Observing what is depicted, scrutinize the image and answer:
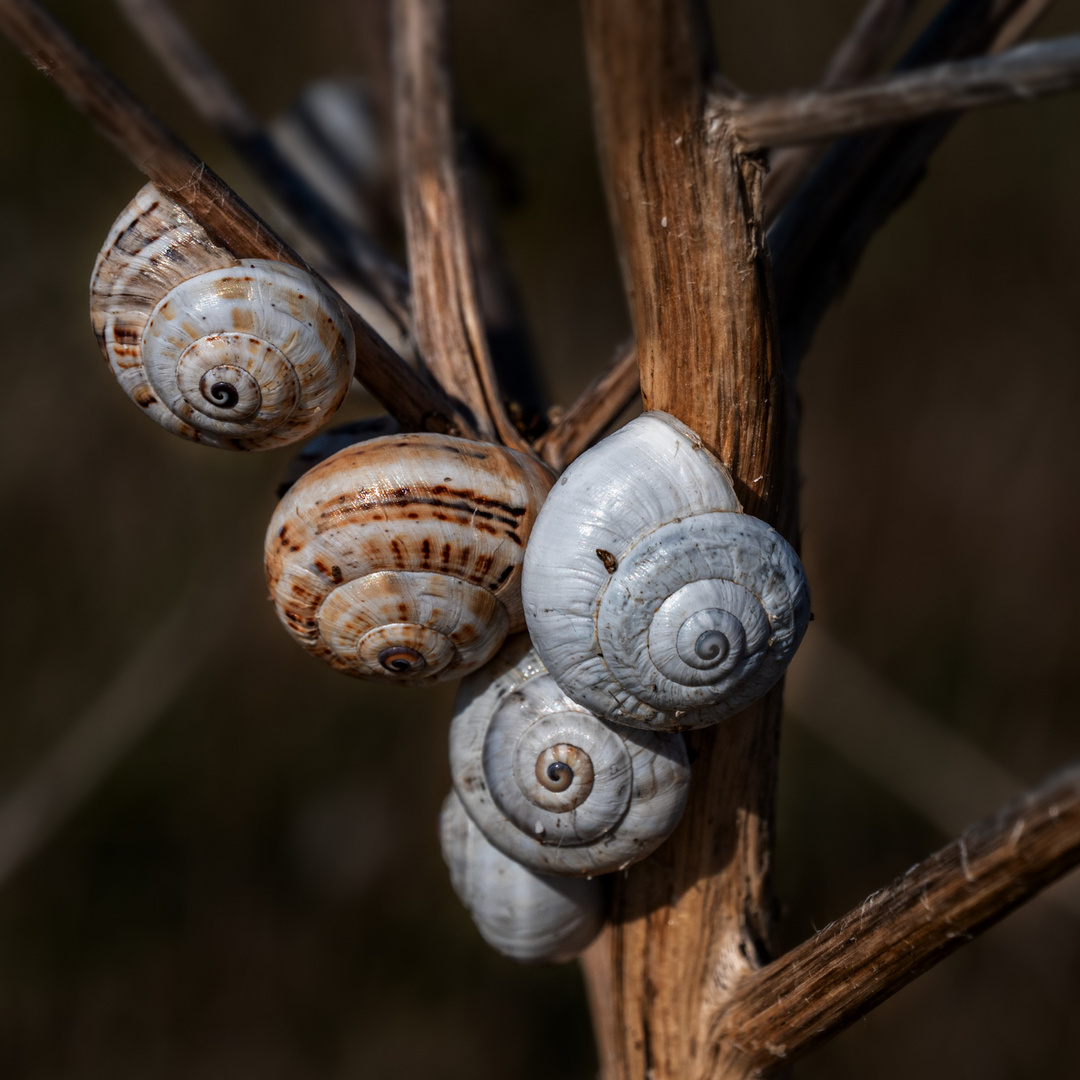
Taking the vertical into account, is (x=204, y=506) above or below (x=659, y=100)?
above

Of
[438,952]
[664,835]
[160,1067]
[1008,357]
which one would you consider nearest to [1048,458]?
[1008,357]

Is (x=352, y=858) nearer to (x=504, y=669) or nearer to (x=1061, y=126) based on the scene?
(x=504, y=669)

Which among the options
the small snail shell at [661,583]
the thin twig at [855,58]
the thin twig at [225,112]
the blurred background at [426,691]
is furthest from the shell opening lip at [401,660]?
the blurred background at [426,691]

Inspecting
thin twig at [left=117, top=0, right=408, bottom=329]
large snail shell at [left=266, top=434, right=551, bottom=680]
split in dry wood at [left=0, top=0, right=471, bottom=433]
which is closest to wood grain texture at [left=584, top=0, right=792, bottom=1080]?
large snail shell at [left=266, top=434, right=551, bottom=680]

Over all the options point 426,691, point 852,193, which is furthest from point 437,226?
point 426,691

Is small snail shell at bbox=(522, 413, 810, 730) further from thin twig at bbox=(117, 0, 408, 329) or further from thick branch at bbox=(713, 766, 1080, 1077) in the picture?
thin twig at bbox=(117, 0, 408, 329)

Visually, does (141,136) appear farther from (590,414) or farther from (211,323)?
(590,414)

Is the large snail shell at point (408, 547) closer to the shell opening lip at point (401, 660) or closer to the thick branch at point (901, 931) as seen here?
the shell opening lip at point (401, 660)
